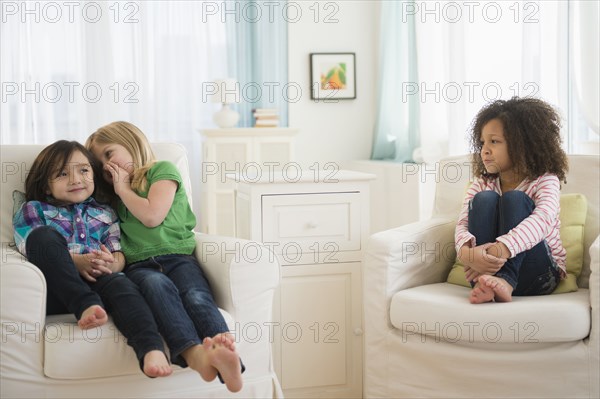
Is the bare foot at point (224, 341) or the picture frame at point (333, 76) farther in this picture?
the picture frame at point (333, 76)

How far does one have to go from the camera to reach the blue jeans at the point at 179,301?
1.94 meters

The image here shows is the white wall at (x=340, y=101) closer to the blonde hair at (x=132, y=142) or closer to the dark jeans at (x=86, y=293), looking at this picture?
the blonde hair at (x=132, y=142)

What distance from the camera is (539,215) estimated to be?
2232 mm

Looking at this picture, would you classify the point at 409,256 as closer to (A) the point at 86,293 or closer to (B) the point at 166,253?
(B) the point at 166,253

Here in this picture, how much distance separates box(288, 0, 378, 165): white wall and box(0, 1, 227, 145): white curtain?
0.51 meters

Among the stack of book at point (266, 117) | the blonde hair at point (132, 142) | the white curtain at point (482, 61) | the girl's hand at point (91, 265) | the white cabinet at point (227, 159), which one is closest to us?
the girl's hand at point (91, 265)

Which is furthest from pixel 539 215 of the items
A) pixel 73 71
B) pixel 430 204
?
pixel 73 71

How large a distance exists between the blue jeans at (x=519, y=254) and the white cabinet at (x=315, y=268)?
44cm

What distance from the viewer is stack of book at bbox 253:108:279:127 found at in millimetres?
4758

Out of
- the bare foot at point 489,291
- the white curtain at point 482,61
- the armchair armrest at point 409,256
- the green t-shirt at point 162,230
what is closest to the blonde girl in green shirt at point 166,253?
the green t-shirt at point 162,230

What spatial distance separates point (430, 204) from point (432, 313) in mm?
1938

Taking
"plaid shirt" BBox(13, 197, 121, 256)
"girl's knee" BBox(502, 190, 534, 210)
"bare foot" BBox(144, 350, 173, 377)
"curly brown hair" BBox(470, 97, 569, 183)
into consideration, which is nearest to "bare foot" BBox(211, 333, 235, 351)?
"bare foot" BBox(144, 350, 173, 377)

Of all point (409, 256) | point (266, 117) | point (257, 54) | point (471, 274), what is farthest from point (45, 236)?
point (257, 54)

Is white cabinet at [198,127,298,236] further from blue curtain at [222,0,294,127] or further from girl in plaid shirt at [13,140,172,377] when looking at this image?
girl in plaid shirt at [13,140,172,377]
